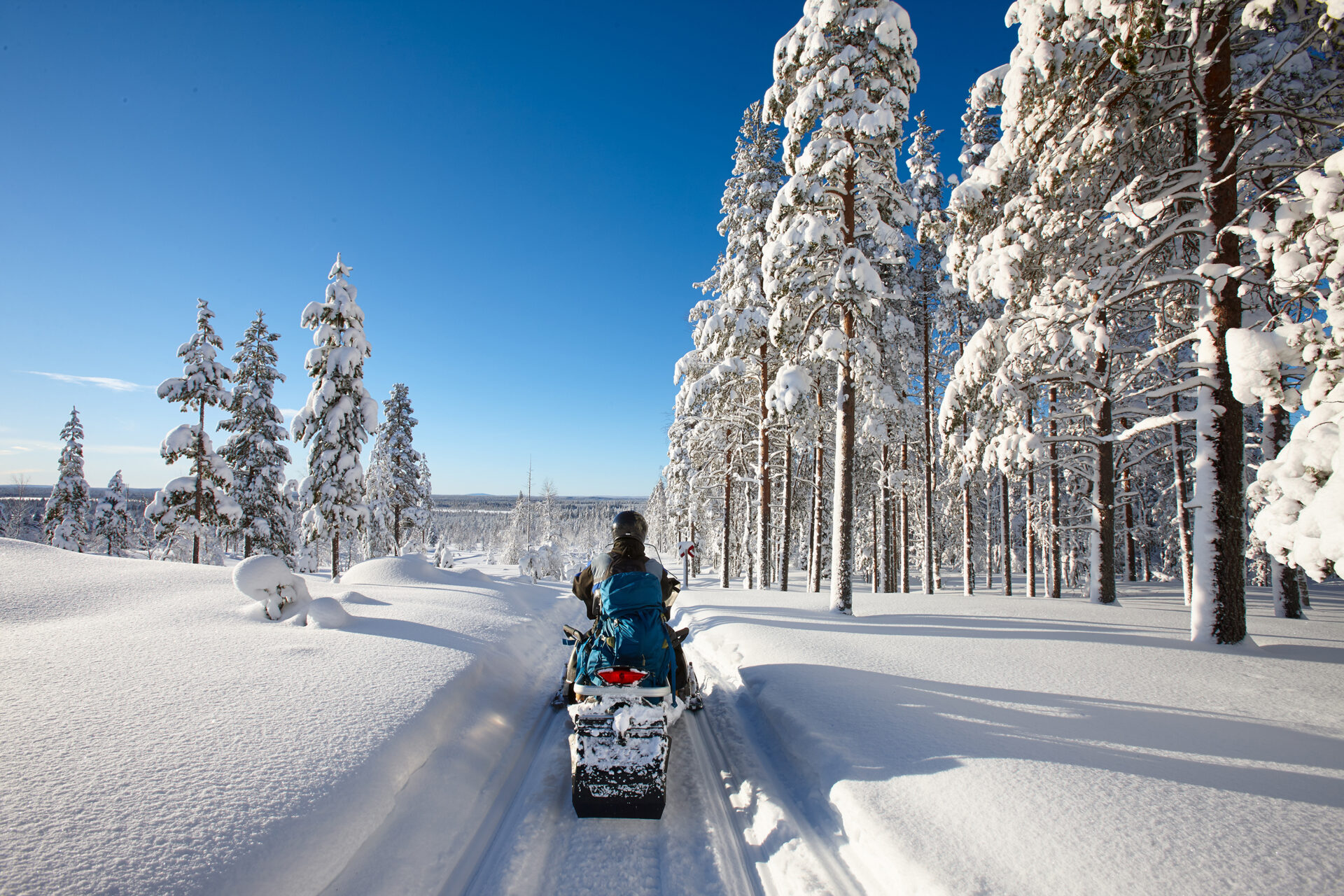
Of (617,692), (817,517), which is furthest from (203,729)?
(817,517)

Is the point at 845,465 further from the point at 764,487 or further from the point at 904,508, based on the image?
the point at 904,508

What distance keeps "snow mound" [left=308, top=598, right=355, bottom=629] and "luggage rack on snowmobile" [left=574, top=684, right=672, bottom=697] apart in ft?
17.4

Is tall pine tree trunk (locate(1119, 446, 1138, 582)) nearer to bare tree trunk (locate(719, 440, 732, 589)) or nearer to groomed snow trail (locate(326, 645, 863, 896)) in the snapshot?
bare tree trunk (locate(719, 440, 732, 589))

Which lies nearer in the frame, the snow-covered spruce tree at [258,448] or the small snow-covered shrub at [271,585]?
the small snow-covered shrub at [271,585]

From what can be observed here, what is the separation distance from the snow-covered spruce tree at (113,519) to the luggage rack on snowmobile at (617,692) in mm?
52535

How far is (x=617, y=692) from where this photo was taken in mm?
4082

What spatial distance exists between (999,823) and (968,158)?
77.5ft

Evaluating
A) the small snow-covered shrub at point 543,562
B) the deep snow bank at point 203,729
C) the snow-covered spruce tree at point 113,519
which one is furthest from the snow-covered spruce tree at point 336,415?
the snow-covered spruce tree at point 113,519

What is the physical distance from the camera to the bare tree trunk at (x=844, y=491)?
1128cm

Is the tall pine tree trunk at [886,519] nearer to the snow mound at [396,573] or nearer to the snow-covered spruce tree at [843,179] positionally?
the snow-covered spruce tree at [843,179]

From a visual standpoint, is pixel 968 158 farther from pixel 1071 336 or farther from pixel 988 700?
pixel 988 700

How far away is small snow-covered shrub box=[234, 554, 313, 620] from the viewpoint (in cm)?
742

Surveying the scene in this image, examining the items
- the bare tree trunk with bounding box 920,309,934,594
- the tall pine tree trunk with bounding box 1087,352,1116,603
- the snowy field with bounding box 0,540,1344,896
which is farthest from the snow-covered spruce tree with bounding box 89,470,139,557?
the tall pine tree trunk with bounding box 1087,352,1116,603

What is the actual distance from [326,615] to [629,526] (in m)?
5.16
